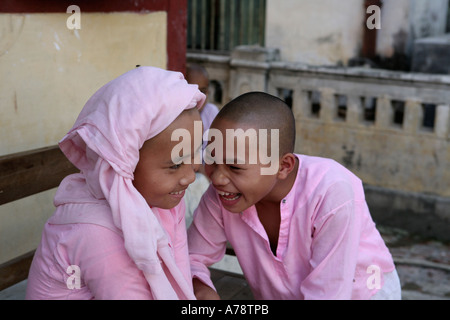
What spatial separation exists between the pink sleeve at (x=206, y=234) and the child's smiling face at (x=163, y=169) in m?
0.41

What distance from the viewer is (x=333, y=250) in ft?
6.77

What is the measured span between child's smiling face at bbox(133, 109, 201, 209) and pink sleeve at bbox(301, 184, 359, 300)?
0.50 metres

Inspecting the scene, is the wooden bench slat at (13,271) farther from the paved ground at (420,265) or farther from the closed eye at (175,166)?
the paved ground at (420,265)

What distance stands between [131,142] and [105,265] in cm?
37

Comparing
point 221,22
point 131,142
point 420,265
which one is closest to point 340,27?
point 221,22

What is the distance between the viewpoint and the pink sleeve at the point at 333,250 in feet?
6.73

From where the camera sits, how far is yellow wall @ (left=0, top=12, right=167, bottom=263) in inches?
122

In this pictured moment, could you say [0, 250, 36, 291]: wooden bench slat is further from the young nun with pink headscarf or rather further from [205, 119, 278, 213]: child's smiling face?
[205, 119, 278, 213]: child's smiling face

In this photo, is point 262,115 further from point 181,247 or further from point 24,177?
point 24,177

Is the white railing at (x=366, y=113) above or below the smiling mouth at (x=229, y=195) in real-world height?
below

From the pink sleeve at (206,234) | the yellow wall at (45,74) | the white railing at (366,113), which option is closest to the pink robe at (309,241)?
the pink sleeve at (206,234)
